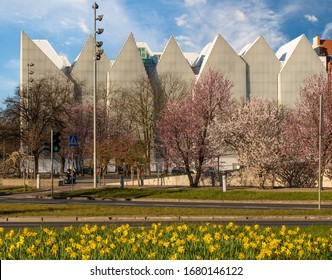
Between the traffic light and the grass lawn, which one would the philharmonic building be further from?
the traffic light

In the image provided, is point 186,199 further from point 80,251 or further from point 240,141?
point 80,251

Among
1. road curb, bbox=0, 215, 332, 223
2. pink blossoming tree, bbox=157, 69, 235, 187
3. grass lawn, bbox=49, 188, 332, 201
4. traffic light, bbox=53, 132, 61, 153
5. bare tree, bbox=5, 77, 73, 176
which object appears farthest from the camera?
bare tree, bbox=5, 77, 73, 176

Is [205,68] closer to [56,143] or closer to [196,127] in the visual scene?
[196,127]

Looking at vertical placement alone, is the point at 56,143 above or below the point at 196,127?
below

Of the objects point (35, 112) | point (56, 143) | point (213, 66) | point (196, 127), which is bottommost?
point (56, 143)

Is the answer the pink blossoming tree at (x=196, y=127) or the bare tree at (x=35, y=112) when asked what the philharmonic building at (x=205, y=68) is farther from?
the pink blossoming tree at (x=196, y=127)

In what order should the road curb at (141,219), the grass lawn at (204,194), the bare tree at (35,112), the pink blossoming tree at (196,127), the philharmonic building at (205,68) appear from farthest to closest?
the philharmonic building at (205,68)
the bare tree at (35,112)
the pink blossoming tree at (196,127)
the grass lawn at (204,194)
the road curb at (141,219)

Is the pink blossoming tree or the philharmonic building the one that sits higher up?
the philharmonic building

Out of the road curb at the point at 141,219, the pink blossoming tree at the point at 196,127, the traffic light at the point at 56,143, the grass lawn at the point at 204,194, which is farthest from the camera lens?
the pink blossoming tree at the point at 196,127

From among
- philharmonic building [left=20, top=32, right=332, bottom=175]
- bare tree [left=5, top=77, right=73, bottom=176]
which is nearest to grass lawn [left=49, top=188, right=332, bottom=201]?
bare tree [left=5, top=77, right=73, bottom=176]

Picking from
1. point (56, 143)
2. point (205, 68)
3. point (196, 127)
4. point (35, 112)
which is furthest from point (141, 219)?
point (205, 68)

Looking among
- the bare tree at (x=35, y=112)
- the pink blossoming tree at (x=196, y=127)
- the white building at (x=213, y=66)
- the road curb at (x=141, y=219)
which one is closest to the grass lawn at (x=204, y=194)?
the pink blossoming tree at (x=196, y=127)

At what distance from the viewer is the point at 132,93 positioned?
231 feet

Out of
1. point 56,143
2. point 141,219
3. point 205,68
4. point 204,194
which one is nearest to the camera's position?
point 141,219
